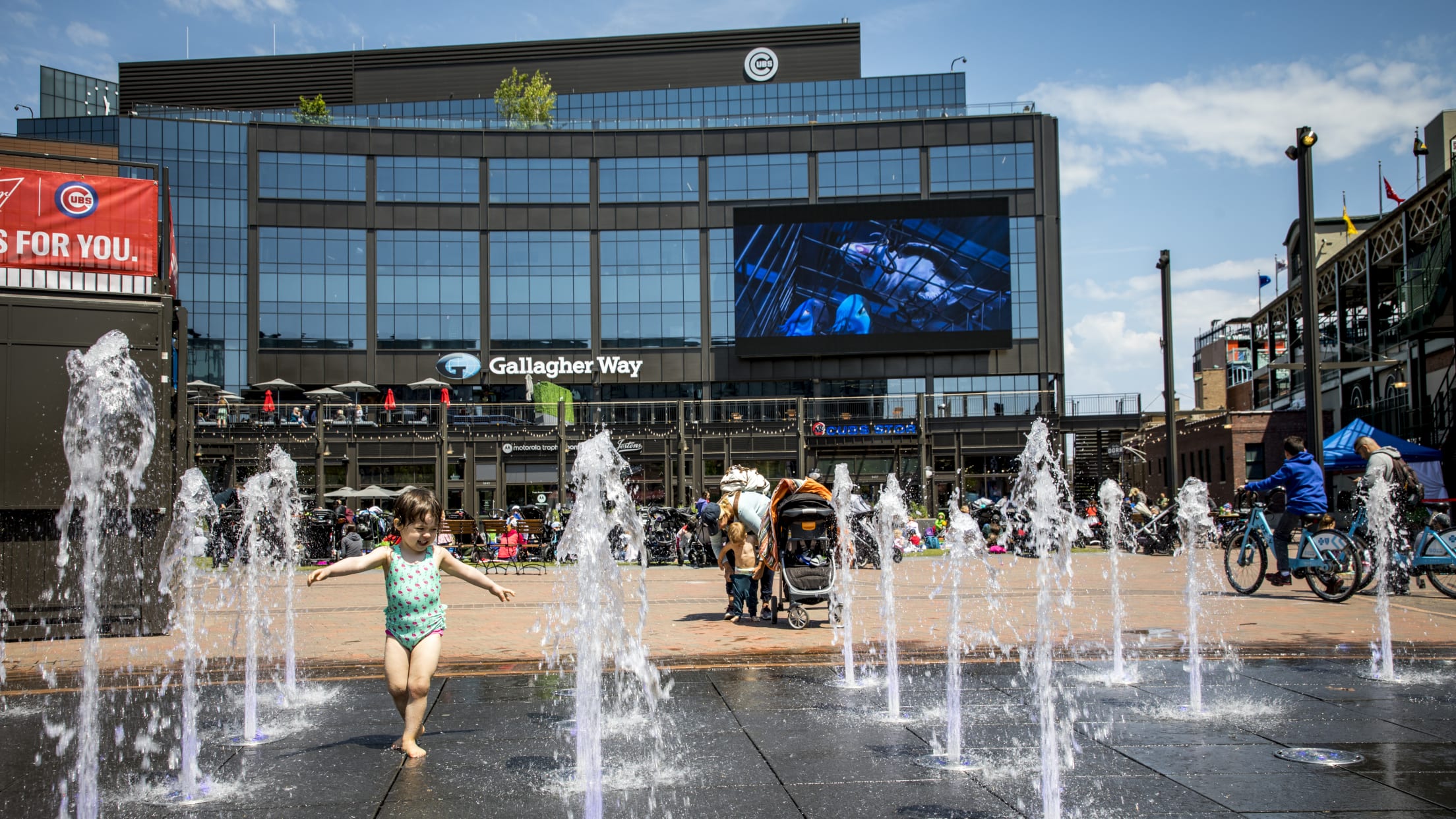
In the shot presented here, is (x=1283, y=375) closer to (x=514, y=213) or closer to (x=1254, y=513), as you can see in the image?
(x=514, y=213)

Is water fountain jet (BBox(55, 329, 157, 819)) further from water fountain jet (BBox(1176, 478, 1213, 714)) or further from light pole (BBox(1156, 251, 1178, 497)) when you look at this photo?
light pole (BBox(1156, 251, 1178, 497))

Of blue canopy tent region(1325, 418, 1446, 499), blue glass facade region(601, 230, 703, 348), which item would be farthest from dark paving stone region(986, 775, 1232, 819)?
blue glass facade region(601, 230, 703, 348)

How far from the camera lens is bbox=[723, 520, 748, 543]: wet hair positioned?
11.6 m

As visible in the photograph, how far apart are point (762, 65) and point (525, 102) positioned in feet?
72.8

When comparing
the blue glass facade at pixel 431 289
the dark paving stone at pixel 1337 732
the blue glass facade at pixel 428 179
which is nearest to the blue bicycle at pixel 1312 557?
the dark paving stone at pixel 1337 732

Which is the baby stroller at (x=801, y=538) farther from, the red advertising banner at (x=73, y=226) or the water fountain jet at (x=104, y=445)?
the red advertising banner at (x=73, y=226)

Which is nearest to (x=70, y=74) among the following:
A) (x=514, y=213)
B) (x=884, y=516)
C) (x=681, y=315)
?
(x=514, y=213)

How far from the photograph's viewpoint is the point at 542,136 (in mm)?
57250

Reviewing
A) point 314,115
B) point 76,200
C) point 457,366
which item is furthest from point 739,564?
point 314,115

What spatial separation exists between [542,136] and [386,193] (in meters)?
8.35

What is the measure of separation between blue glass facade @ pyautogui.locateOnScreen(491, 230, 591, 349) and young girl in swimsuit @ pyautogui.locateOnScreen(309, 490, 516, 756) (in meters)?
50.9

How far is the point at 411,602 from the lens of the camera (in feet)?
20.1

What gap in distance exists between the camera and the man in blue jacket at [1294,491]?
12656 mm

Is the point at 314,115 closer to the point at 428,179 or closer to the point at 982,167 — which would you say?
the point at 428,179
